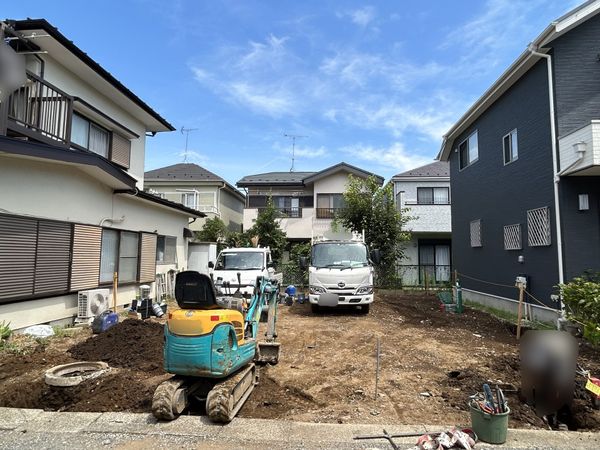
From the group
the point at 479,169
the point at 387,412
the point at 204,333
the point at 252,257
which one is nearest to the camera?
the point at 204,333

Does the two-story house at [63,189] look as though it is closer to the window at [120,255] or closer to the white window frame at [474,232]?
the window at [120,255]

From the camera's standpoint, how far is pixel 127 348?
6.27 metres

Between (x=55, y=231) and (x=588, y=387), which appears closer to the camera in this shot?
(x=588, y=387)

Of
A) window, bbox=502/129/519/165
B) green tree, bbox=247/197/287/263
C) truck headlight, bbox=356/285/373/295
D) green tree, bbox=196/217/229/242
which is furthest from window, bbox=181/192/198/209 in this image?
window, bbox=502/129/519/165

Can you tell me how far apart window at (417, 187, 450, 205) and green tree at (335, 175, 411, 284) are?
11.2 feet

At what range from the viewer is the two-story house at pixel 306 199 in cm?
2173

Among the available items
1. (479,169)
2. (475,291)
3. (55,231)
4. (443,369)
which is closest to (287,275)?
(475,291)

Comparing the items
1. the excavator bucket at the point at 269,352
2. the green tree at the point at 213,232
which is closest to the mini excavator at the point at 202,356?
the excavator bucket at the point at 269,352

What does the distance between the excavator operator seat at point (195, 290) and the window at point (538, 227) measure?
8.23 metres

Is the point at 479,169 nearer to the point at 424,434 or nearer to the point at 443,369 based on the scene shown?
the point at 443,369

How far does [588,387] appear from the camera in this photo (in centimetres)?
384

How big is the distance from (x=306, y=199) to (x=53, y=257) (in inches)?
666

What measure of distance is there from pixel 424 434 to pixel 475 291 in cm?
1113

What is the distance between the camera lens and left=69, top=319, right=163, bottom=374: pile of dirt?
5656 millimetres
